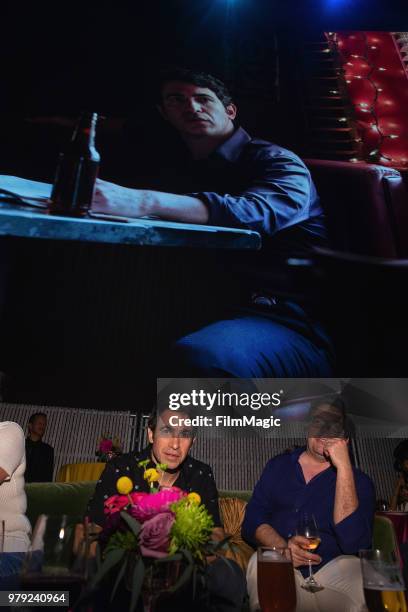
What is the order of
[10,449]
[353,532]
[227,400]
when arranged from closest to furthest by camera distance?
[353,532]
[10,449]
[227,400]

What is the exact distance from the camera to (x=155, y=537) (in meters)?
0.64

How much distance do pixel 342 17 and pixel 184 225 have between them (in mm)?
1724

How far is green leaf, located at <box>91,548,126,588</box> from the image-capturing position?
2.03ft

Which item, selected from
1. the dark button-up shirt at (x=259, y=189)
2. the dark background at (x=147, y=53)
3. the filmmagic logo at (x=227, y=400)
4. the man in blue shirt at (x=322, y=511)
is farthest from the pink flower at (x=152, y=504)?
the dark background at (x=147, y=53)

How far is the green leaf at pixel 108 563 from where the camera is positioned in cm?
62

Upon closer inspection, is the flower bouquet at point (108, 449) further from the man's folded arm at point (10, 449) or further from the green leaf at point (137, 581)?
the green leaf at point (137, 581)

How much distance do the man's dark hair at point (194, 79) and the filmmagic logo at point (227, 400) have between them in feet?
5.60

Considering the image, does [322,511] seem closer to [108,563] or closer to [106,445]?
[108,563]

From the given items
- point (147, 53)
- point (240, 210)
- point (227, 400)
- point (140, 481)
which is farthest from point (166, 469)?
point (147, 53)

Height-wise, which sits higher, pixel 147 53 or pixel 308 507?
pixel 147 53

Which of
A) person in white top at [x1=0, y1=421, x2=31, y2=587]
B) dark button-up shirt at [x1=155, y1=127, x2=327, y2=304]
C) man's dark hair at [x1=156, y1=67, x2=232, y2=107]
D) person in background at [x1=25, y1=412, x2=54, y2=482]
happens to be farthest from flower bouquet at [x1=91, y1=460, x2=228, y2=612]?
man's dark hair at [x1=156, y1=67, x2=232, y2=107]

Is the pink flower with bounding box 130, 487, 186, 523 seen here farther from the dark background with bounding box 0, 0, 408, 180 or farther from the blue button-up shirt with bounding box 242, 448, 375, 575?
the dark background with bounding box 0, 0, 408, 180

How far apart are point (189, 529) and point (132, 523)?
3.1 inches

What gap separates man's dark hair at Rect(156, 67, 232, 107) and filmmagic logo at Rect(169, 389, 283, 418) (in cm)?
171
